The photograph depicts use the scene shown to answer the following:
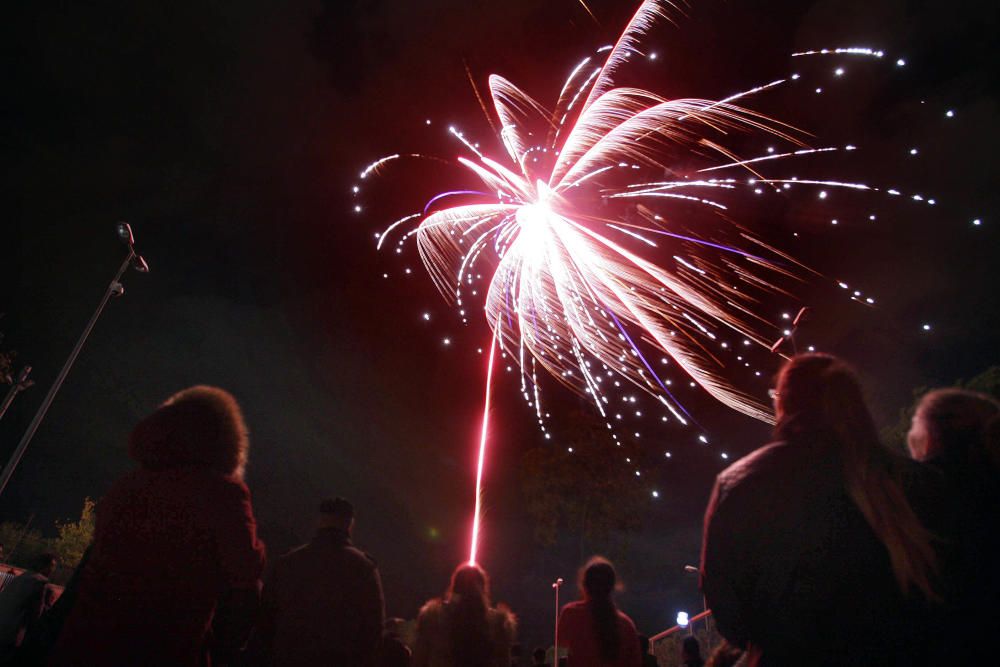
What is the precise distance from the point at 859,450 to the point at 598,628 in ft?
10.7

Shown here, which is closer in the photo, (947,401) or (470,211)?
(947,401)

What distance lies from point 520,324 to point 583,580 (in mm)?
8558

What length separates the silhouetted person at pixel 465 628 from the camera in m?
4.74

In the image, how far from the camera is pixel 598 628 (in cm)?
470

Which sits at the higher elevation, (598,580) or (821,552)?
(598,580)

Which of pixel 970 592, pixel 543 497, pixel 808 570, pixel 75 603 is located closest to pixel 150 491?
pixel 75 603

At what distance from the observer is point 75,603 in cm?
298

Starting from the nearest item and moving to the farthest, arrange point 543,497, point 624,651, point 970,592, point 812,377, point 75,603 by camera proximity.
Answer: point 970,592
point 812,377
point 75,603
point 624,651
point 543,497

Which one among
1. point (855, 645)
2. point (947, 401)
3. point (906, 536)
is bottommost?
point (855, 645)

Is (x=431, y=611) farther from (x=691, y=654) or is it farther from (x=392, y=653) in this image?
(x=691, y=654)

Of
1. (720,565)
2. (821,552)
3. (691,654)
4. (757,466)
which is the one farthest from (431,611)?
(691,654)

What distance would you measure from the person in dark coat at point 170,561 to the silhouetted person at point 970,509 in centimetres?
324

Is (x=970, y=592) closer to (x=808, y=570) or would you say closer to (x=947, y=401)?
(x=808, y=570)

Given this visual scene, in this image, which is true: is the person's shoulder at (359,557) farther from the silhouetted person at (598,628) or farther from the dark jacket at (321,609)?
the silhouetted person at (598,628)
